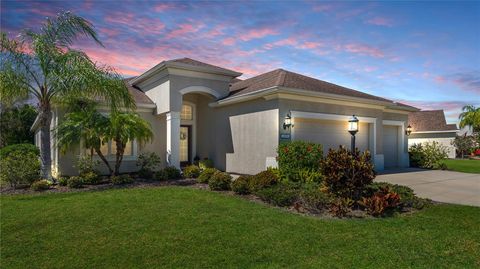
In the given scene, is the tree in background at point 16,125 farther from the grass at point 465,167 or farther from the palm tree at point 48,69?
the grass at point 465,167

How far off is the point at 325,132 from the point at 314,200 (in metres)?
7.04

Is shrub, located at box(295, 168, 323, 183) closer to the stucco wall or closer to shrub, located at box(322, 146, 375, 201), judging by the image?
shrub, located at box(322, 146, 375, 201)

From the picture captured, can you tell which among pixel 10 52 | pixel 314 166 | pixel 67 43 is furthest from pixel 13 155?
pixel 314 166

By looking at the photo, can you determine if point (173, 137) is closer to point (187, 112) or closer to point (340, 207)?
point (187, 112)

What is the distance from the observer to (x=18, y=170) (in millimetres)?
10484

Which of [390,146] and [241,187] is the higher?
[390,146]

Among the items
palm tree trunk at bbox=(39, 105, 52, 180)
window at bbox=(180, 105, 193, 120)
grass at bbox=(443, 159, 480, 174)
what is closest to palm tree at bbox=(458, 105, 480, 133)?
grass at bbox=(443, 159, 480, 174)

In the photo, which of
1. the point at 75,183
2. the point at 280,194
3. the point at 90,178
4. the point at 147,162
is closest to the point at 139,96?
the point at 147,162

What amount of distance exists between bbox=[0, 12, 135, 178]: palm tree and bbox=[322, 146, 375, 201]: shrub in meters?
8.76

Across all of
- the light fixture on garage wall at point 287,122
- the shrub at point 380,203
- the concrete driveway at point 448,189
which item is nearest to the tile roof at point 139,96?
the light fixture on garage wall at point 287,122

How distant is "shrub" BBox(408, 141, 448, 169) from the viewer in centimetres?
1731

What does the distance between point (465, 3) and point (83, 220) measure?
12.4m

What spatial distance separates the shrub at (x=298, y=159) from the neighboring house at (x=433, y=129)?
2570 centimetres

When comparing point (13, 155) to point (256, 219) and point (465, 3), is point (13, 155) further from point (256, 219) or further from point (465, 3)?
point (465, 3)
